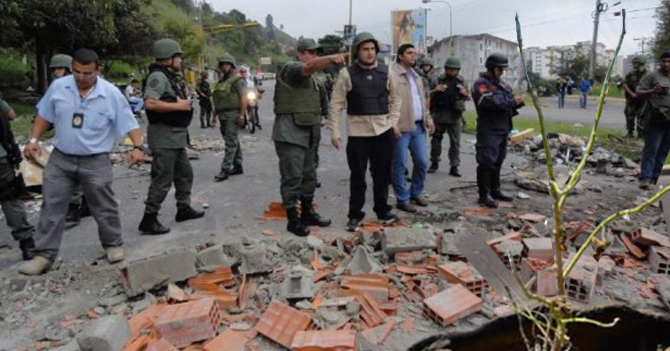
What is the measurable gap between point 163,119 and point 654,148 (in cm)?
588

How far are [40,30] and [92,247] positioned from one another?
14.6m

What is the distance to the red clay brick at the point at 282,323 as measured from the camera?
2.78m

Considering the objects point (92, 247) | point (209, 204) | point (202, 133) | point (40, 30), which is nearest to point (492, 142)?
point (209, 204)

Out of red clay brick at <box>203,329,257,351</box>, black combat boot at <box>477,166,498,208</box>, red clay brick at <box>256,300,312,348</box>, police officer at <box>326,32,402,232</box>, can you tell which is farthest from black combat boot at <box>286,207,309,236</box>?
black combat boot at <box>477,166,498,208</box>

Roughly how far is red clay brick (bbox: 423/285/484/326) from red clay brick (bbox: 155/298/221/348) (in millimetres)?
Result: 1332

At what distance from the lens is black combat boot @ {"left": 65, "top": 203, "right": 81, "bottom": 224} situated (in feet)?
16.1

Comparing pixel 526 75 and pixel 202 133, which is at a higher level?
pixel 526 75

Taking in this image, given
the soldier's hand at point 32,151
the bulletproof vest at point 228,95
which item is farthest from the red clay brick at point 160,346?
the bulletproof vest at point 228,95

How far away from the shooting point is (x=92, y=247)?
14.1 feet

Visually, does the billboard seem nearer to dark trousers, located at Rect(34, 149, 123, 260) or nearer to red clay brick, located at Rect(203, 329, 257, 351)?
dark trousers, located at Rect(34, 149, 123, 260)

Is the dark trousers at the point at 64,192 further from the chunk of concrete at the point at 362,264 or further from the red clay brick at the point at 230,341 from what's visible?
the chunk of concrete at the point at 362,264

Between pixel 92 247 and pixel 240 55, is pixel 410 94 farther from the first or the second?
pixel 240 55

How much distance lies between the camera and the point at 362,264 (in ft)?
11.7

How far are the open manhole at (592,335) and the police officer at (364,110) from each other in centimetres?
189
